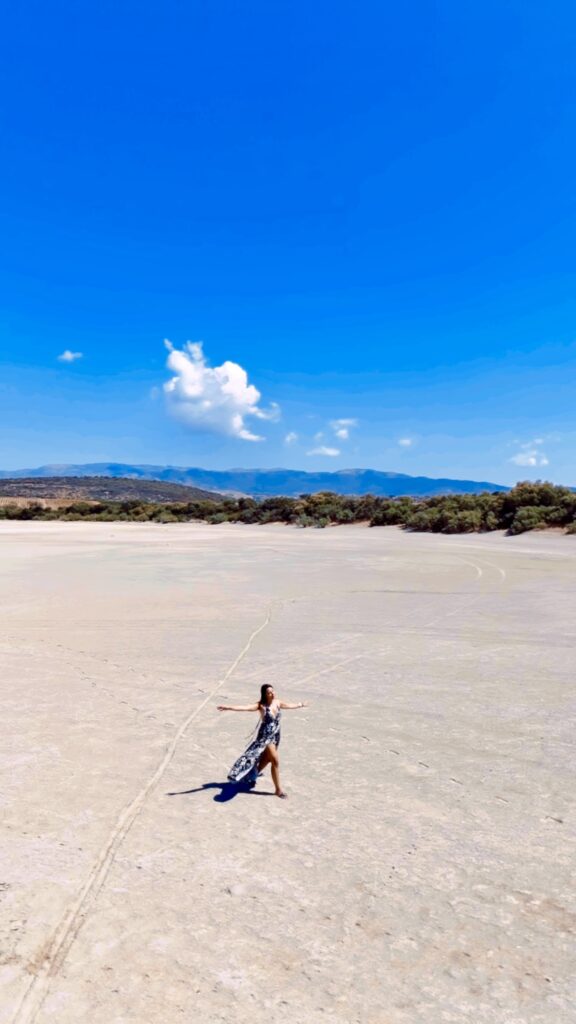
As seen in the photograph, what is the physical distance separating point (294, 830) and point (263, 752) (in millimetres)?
849

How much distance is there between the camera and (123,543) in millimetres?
32562

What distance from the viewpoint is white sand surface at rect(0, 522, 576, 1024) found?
349cm

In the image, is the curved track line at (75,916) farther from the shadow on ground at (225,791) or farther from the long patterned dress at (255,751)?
the long patterned dress at (255,751)

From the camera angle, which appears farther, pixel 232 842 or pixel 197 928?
pixel 232 842

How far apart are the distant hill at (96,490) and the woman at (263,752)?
8816 centimetres

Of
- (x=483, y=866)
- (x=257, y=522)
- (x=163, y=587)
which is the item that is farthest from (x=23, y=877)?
(x=257, y=522)

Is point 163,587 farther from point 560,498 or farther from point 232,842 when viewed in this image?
point 560,498

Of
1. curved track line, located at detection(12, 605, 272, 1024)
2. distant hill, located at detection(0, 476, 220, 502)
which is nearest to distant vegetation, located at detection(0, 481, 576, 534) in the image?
curved track line, located at detection(12, 605, 272, 1024)

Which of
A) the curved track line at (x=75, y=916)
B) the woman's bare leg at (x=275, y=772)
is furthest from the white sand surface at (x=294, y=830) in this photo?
the woman's bare leg at (x=275, y=772)

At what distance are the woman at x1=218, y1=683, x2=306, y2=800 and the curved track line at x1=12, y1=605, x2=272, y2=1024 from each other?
2.45 ft

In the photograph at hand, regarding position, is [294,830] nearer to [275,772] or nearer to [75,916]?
[275,772]

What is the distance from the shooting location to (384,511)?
4203 centimetres

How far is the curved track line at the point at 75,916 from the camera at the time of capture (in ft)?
11.0

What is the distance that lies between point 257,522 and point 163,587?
32.1 meters
